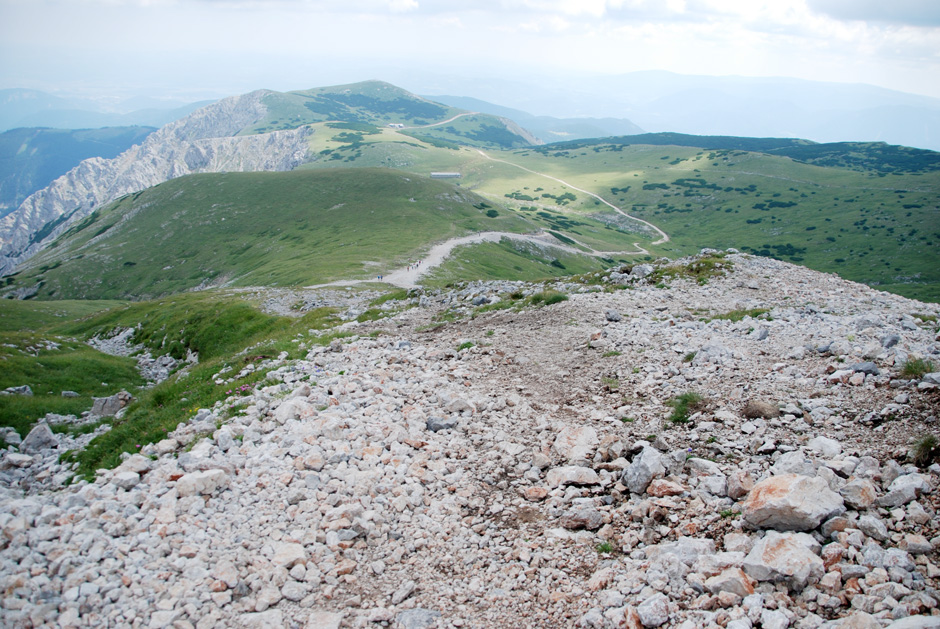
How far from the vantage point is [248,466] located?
12.4 meters

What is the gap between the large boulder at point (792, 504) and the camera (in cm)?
809

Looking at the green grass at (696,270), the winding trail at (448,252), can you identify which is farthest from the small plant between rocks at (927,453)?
the winding trail at (448,252)

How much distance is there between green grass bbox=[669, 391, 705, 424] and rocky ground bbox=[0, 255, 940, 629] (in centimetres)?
7

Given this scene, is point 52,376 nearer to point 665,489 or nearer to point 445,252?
point 665,489

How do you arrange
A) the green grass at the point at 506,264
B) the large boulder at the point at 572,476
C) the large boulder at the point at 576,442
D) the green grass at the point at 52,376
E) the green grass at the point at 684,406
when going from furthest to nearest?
the green grass at the point at 506,264 → the green grass at the point at 52,376 → the green grass at the point at 684,406 → the large boulder at the point at 576,442 → the large boulder at the point at 572,476

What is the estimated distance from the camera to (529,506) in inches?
428

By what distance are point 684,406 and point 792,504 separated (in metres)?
4.88

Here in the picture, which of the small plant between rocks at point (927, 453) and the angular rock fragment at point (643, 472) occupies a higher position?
the small plant between rocks at point (927, 453)

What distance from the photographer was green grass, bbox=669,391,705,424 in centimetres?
1268

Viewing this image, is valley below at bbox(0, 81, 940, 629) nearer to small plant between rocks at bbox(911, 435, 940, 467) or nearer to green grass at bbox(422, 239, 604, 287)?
small plant between rocks at bbox(911, 435, 940, 467)

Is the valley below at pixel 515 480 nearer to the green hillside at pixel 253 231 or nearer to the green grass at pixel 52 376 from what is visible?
the green grass at pixel 52 376

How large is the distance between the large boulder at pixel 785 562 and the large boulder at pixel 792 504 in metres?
0.32

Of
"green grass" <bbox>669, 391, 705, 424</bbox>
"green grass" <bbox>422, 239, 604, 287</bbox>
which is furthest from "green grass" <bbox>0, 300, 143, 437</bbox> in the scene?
"green grass" <bbox>422, 239, 604, 287</bbox>

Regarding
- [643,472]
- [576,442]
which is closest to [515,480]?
[576,442]
